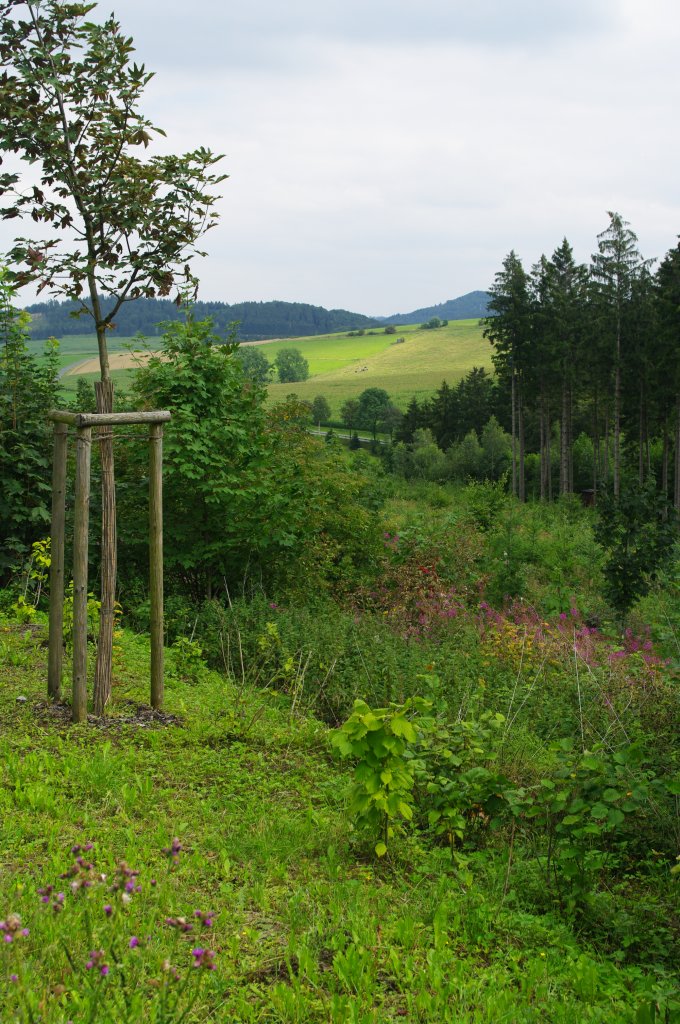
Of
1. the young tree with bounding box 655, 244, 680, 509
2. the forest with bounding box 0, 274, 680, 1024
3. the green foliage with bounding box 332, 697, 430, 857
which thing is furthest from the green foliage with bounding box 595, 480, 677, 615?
the young tree with bounding box 655, 244, 680, 509

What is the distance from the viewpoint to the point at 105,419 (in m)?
6.04

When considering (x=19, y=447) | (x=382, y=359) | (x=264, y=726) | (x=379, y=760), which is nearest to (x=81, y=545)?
(x=264, y=726)

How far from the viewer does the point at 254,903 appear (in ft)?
12.9

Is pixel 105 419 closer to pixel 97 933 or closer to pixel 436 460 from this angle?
pixel 97 933

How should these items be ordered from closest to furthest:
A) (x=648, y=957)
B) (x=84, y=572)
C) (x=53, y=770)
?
(x=648, y=957), (x=53, y=770), (x=84, y=572)

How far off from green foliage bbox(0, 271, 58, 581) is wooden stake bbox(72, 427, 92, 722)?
475 centimetres

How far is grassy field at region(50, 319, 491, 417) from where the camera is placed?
104 m

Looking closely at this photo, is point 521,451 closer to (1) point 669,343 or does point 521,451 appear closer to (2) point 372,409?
(1) point 669,343

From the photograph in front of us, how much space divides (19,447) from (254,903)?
8.05 m

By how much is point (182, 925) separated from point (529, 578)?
14881 mm

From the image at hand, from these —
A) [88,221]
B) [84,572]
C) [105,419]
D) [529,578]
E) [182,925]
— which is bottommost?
[529,578]

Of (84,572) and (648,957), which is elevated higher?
Result: (84,572)

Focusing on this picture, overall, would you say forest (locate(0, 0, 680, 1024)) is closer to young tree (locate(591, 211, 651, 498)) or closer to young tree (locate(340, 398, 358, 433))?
young tree (locate(591, 211, 651, 498))

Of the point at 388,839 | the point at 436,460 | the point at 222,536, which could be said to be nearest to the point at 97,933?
the point at 388,839
